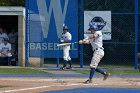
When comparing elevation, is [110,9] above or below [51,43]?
above

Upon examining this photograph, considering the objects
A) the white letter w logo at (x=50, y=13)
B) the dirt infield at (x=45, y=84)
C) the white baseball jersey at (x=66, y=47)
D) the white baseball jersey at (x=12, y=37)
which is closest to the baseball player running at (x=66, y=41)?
the white baseball jersey at (x=66, y=47)

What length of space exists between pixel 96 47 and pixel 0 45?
8.94m

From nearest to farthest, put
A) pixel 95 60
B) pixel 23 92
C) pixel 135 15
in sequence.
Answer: pixel 23 92 → pixel 95 60 → pixel 135 15

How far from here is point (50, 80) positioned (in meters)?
18.0

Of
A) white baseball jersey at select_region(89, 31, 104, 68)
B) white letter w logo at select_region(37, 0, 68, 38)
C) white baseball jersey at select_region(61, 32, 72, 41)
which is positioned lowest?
white baseball jersey at select_region(89, 31, 104, 68)

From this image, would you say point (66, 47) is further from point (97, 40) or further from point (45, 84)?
point (45, 84)

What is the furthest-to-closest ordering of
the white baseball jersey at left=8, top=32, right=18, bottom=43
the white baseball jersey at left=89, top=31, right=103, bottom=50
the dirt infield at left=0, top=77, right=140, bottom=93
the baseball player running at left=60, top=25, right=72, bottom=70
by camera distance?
the white baseball jersey at left=8, top=32, right=18, bottom=43 < the baseball player running at left=60, top=25, right=72, bottom=70 < the white baseball jersey at left=89, top=31, right=103, bottom=50 < the dirt infield at left=0, top=77, right=140, bottom=93

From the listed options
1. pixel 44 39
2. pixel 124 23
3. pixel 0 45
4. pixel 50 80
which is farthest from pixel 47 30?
pixel 50 80

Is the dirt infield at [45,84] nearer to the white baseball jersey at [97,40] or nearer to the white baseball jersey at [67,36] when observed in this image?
the white baseball jersey at [97,40]

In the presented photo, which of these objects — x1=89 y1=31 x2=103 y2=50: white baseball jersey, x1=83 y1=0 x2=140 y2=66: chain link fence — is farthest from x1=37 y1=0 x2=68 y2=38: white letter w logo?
x1=89 y1=31 x2=103 y2=50: white baseball jersey

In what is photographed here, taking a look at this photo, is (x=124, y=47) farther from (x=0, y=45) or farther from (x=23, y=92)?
(x=23, y=92)

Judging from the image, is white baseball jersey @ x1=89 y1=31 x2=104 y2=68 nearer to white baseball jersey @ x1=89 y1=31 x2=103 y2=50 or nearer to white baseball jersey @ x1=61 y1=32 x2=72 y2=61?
white baseball jersey @ x1=89 y1=31 x2=103 y2=50

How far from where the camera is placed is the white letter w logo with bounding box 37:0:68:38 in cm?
2452

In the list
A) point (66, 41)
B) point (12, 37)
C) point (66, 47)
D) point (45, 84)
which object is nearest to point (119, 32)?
point (66, 41)
